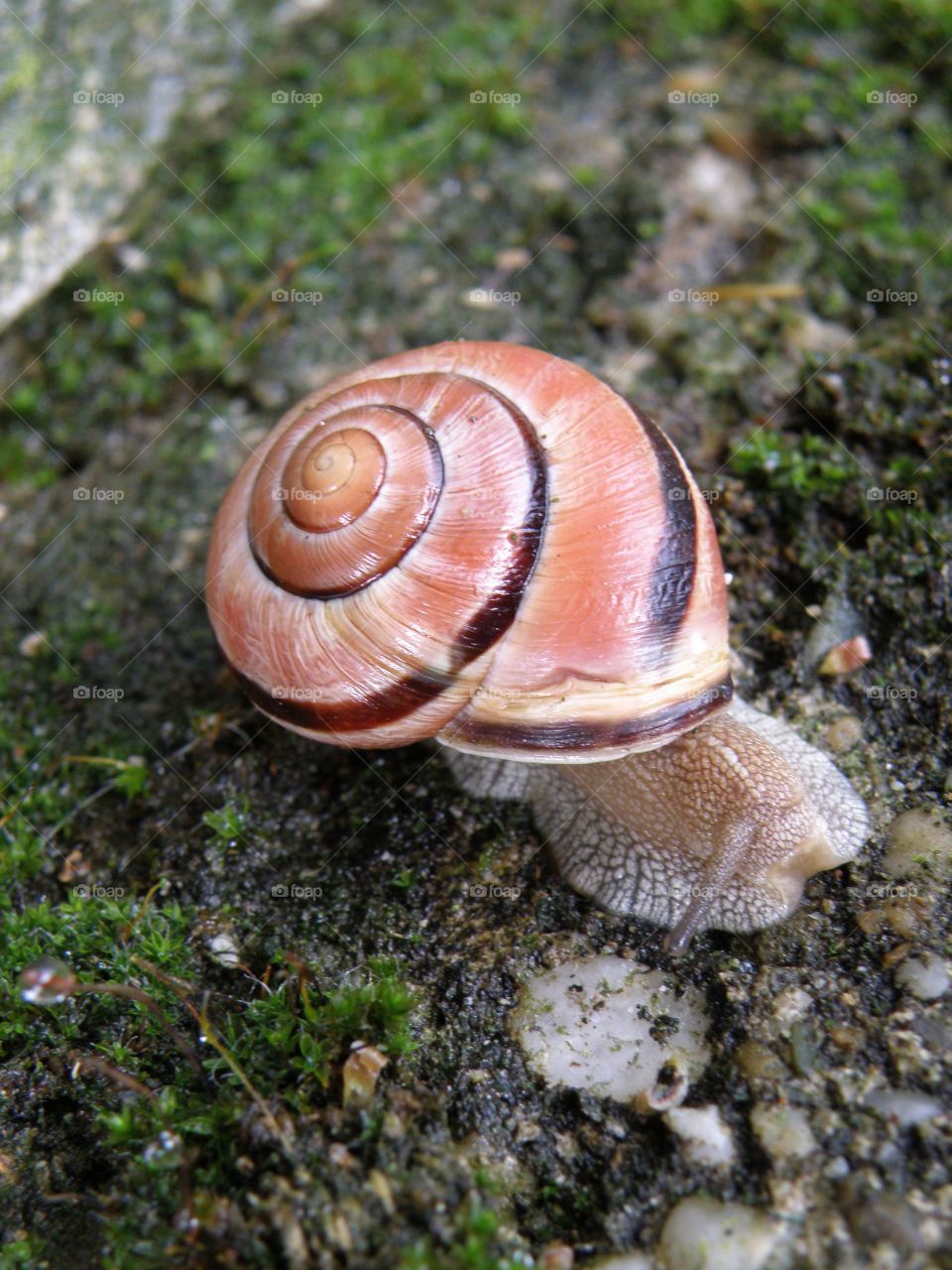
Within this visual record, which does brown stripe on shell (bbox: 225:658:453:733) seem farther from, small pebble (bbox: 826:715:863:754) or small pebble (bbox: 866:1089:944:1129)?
small pebble (bbox: 866:1089:944:1129)

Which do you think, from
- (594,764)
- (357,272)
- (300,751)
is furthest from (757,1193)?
(357,272)

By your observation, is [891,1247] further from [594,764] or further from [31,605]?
[31,605]

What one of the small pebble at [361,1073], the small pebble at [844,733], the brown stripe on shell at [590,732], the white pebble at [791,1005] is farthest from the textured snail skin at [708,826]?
the small pebble at [361,1073]

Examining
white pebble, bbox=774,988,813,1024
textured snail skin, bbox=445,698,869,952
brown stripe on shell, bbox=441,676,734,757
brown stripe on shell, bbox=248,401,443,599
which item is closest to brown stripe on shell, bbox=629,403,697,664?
brown stripe on shell, bbox=441,676,734,757

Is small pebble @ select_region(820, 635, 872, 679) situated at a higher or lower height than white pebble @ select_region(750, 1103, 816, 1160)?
higher

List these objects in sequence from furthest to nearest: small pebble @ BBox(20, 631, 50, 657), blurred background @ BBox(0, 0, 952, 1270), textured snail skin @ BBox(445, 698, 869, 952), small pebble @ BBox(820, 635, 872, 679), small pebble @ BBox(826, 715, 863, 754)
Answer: small pebble @ BBox(20, 631, 50, 657) → small pebble @ BBox(820, 635, 872, 679) → small pebble @ BBox(826, 715, 863, 754) → textured snail skin @ BBox(445, 698, 869, 952) → blurred background @ BBox(0, 0, 952, 1270)

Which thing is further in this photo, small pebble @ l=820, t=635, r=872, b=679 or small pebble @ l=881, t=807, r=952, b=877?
small pebble @ l=820, t=635, r=872, b=679

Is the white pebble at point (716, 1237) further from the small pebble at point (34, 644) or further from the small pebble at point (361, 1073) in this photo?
the small pebble at point (34, 644)
